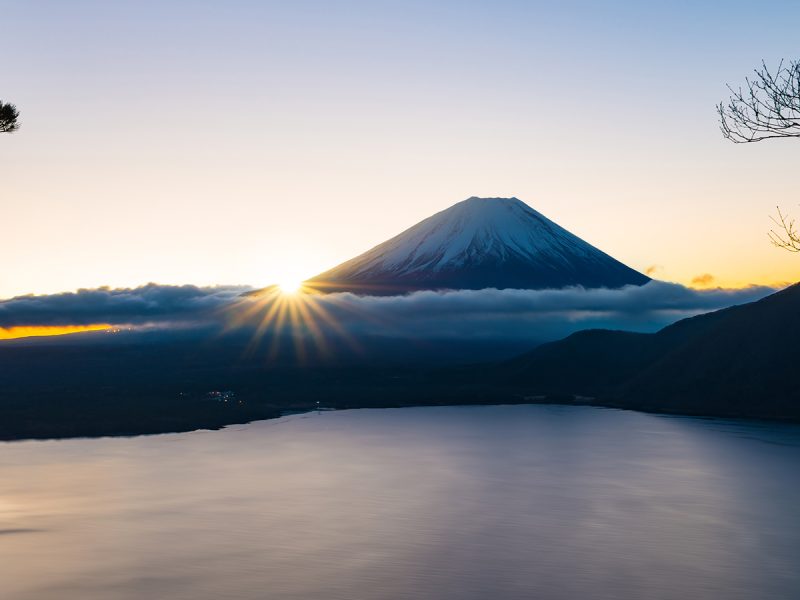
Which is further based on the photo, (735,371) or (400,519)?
(735,371)

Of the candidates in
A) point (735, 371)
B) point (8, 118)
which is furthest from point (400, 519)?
point (735, 371)

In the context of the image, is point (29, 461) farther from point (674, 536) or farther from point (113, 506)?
point (674, 536)

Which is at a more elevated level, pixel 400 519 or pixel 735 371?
pixel 735 371

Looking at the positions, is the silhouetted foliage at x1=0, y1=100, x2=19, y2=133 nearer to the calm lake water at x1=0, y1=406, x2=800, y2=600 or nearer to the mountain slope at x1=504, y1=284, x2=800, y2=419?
the calm lake water at x1=0, y1=406, x2=800, y2=600

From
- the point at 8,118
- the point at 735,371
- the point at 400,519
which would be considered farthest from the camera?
the point at 735,371

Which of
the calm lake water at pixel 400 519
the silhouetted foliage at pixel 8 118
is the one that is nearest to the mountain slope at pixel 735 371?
the calm lake water at pixel 400 519

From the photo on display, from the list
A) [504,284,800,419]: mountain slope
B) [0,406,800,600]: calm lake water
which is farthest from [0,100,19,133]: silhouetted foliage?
[504,284,800,419]: mountain slope

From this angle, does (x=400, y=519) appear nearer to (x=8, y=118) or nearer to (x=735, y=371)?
(x=8, y=118)

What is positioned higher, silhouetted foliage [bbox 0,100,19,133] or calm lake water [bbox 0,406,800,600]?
silhouetted foliage [bbox 0,100,19,133]

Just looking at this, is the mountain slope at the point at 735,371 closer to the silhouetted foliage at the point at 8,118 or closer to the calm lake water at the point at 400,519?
the calm lake water at the point at 400,519
